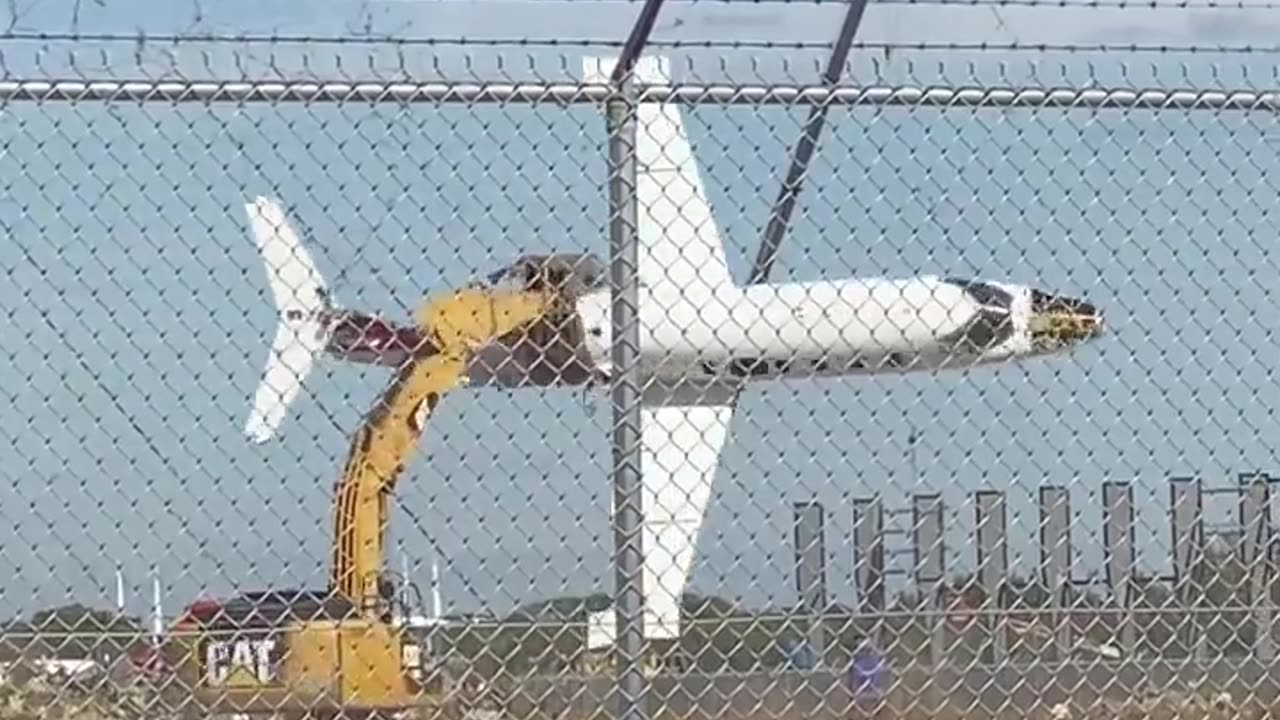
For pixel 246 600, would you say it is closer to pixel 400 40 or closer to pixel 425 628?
pixel 425 628

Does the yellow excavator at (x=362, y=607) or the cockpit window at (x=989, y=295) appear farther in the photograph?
the cockpit window at (x=989, y=295)

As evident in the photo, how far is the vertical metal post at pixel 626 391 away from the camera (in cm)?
475

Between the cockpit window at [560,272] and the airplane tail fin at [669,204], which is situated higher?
the airplane tail fin at [669,204]

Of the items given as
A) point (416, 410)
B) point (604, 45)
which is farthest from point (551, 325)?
point (604, 45)

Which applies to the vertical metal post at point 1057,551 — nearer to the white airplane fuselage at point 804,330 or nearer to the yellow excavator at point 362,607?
the white airplane fuselage at point 804,330

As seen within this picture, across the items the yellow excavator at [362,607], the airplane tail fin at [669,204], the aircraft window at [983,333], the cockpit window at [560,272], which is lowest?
the yellow excavator at [362,607]

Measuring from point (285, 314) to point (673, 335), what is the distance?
1.07 meters

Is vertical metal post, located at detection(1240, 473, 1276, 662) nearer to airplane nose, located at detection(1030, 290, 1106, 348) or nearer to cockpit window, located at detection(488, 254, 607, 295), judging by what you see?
airplane nose, located at detection(1030, 290, 1106, 348)

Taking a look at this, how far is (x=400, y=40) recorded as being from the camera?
4820 millimetres

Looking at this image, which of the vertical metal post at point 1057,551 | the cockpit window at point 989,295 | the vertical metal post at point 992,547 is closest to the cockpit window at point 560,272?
the vertical metal post at point 992,547

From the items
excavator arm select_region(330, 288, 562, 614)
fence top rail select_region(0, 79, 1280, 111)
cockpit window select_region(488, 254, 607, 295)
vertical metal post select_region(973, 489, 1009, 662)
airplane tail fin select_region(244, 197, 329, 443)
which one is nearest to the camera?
fence top rail select_region(0, 79, 1280, 111)

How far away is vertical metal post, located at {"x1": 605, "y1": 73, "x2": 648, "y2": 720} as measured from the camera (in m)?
4.75

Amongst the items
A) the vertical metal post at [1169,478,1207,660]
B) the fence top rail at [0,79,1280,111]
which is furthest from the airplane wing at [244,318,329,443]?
the vertical metal post at [1169,478,1207,660]

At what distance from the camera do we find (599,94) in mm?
4734
